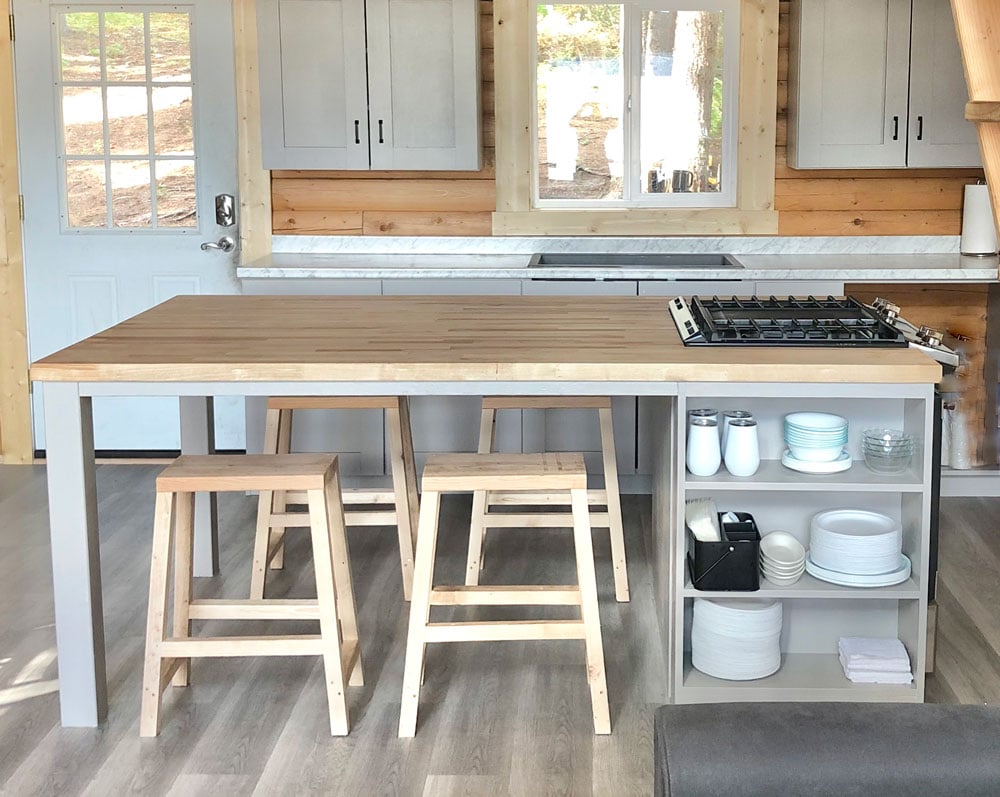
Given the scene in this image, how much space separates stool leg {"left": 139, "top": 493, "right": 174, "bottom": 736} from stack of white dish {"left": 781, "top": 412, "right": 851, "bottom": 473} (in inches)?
56.5

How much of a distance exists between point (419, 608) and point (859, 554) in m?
1.00

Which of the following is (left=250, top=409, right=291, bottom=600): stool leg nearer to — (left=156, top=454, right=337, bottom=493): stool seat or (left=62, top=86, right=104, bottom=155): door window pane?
(left=156, top=454, right=337, bottom=493): stool seat

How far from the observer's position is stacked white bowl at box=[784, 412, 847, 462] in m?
2.83

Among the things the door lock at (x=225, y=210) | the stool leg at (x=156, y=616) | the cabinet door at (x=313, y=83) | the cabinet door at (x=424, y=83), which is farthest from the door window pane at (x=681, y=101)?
the stool leg at (x=156, y=616)

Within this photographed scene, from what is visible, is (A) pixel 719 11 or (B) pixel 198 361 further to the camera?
(A) pixel 719 11

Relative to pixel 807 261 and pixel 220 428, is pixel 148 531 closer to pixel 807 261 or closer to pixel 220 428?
pixel 220 428

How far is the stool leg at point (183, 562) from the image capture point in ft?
9.56

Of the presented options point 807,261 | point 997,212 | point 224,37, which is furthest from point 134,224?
point 997,212

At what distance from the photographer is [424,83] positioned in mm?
4773

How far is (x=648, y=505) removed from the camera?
4.74 m

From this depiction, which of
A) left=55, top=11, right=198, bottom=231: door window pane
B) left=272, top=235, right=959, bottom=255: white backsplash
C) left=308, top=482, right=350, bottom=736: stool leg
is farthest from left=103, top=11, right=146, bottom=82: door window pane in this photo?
left=308, top=482, right=350, bottom=736: stool leg

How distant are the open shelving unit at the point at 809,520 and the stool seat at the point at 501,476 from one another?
27 centimetres

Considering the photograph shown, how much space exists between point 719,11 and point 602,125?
0.66 m

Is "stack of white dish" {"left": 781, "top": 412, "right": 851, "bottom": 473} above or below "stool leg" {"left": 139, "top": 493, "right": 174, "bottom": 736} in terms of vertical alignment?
above
